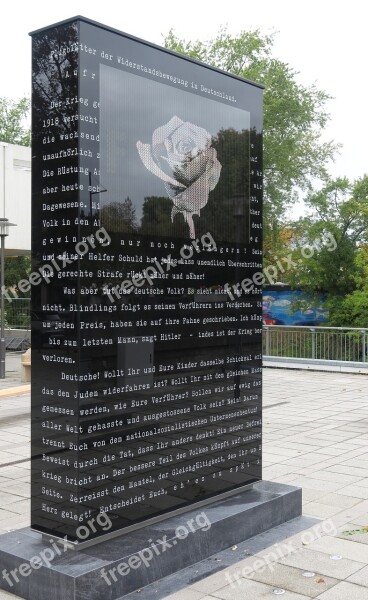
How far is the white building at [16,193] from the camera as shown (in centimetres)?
2067

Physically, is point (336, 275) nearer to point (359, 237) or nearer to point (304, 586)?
point (359, 237)

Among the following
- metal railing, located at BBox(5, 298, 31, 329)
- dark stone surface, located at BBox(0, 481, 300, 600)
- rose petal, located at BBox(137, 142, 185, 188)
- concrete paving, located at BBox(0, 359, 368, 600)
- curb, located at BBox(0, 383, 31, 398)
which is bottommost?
curb, located at BBox(0, 383, 31, 398)

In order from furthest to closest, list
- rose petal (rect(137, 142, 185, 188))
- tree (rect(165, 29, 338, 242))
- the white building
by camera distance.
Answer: tree (rect(165, 29, 338, 242)) → the white building → rose petal (rect(137, 142, 185, 188))

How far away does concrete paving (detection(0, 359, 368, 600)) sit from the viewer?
15.8ft

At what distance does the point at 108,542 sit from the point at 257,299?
101 inches

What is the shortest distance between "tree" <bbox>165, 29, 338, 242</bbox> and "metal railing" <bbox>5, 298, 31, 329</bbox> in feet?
50.8

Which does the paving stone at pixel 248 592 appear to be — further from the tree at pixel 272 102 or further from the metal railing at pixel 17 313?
the tree at pixel 272 102

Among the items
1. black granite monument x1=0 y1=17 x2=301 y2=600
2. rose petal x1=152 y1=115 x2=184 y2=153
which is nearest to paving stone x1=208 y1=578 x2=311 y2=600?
black granite monument x1=0 y1=17 x2=301 y2=600

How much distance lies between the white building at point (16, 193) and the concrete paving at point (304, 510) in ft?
29.0

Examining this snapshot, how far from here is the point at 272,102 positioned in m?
36.2

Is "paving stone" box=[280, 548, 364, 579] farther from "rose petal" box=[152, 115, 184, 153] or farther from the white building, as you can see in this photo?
the white building

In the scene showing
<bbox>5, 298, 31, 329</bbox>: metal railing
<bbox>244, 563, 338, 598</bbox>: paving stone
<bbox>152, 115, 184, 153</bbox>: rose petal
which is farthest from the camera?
<bbox>5, 298, 31, 329</bbox>: metal railing

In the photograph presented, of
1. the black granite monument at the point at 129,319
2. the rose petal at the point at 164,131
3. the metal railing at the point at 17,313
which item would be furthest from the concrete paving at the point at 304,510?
the metal railing at the point at 17,313

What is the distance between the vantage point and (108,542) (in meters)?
4.76
